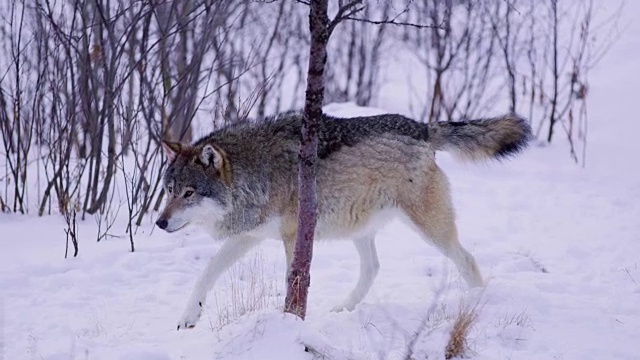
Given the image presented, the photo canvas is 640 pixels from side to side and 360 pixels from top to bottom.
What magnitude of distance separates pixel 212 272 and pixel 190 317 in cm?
36

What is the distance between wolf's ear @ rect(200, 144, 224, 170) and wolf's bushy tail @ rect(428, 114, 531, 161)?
5.41 feet

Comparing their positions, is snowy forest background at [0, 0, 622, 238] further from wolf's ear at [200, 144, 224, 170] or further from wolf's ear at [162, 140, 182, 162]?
wolf's ear at [200, 144, 224, 170]

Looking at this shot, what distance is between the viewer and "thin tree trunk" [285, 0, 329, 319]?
4262 mm

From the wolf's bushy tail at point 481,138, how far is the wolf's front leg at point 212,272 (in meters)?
1.66

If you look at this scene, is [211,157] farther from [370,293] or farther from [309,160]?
[370,293]

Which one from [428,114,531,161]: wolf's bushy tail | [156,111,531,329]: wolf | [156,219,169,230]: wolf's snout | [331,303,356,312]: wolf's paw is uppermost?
[428,114,531,161]: wolf's bushy tail

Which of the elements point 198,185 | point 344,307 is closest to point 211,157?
point 198,185

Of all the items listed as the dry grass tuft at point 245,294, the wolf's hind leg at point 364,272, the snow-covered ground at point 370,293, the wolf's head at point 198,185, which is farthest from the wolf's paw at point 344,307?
the wolf's head at point 198,185

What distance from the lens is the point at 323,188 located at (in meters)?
5.43

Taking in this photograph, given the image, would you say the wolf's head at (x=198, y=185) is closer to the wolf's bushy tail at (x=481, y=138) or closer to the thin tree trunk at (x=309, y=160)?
the thin tree trunk at (x=309, y=160)

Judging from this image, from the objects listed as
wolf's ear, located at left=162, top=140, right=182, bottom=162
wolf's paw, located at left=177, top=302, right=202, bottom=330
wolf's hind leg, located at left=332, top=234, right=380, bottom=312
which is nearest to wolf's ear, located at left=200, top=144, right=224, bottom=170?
wolf's ear, located at left=162, top=140, right=182, bottom=162

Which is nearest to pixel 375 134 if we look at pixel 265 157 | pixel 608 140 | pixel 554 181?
pixel 265 157

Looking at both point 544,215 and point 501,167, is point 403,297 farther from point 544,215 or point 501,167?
point 501,167

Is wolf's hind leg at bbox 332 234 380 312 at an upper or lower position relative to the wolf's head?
lower
